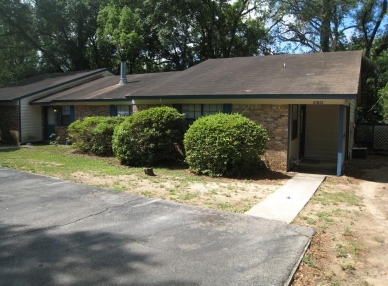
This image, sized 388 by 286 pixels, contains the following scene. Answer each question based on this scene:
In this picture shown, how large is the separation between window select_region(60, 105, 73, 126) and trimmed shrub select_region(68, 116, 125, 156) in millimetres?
3548

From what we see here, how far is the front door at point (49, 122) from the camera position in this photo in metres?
20.8

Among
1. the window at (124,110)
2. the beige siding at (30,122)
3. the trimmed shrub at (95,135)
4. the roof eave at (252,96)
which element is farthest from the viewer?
the beige siding at (30,122)

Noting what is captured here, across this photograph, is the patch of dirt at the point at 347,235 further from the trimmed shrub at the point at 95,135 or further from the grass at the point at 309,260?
the trimmed shrub at the point at 95,135

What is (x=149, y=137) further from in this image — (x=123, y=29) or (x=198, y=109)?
(x=123, y=29)

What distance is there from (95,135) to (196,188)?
7.73 meters

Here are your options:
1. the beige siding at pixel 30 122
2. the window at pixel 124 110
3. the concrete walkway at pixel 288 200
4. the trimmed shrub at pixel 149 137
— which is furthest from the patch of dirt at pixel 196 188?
the beige siding at pixel 30 122

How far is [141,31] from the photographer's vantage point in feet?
96.5

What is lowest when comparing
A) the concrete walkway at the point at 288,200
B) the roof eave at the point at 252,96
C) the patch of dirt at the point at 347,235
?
the patch of dirt at the point at 347,235

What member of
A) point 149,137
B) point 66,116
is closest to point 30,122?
point 66,116

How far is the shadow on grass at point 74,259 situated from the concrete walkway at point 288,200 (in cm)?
273

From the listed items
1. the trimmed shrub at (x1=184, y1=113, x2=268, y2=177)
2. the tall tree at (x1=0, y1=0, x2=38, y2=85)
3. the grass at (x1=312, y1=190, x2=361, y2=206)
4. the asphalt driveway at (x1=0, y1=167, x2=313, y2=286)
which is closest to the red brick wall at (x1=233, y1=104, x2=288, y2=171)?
the trimmed shrub at (x1=184, y1=113, x2=268, y2=177)

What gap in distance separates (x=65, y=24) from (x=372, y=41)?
1080 inches

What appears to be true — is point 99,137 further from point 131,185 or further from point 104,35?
point 104,35

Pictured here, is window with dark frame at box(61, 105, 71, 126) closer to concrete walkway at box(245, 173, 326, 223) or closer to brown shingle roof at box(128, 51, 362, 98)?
brown shingle roof at box(128, 51, 362, 98)
